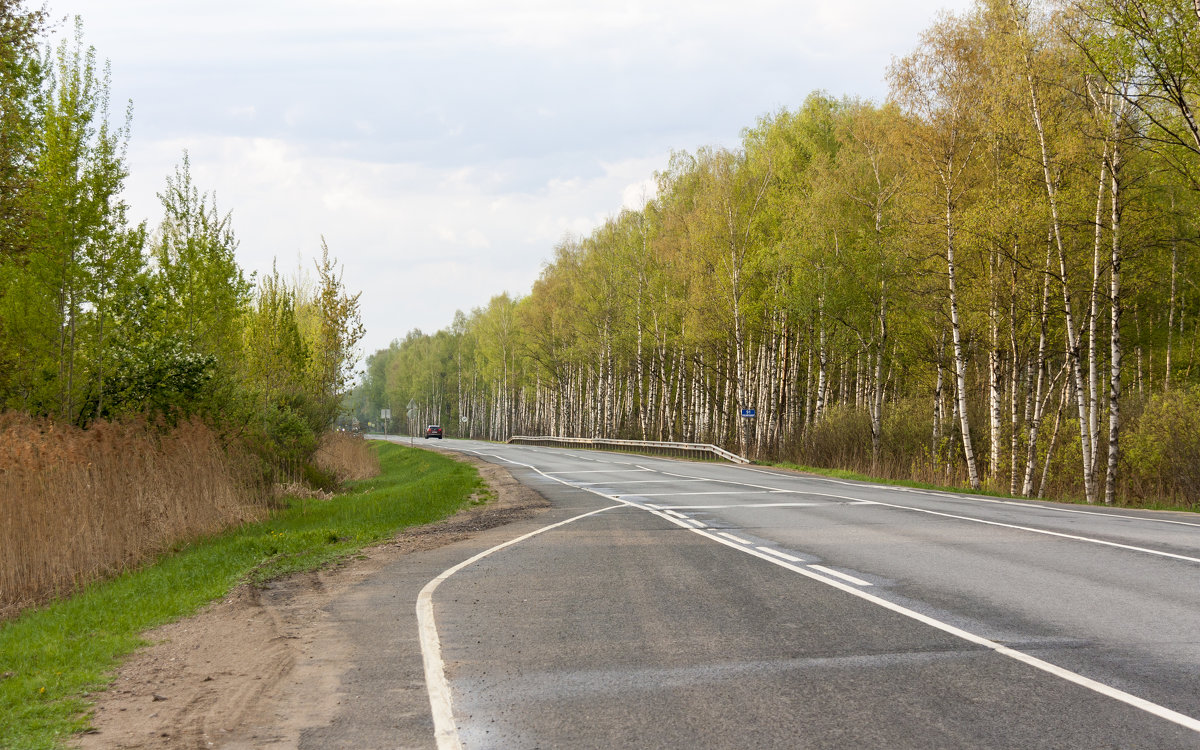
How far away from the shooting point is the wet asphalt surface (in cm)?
431

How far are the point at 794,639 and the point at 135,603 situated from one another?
6567 millimetres

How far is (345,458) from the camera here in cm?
3394

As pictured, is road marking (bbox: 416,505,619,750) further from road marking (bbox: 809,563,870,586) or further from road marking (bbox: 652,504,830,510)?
road marking (bbox: 652,504,830,510)

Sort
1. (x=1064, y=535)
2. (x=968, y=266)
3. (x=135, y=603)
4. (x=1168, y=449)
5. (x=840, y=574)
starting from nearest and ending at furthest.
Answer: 1. (x=135, y=603)
2. (x=840, y=574)
3. (x=1064, y=535)
4. (x=1168, y=449)
5. (x=968, y=266)

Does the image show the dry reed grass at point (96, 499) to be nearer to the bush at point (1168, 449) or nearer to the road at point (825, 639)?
the road at point (825, 639)

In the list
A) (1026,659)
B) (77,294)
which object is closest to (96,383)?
(77,294)

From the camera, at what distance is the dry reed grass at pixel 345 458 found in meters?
28.2

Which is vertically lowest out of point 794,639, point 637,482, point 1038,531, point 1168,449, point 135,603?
point 135,603

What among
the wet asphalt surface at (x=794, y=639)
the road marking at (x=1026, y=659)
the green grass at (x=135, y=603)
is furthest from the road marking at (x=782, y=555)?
the green grass at (x=135, y=603)

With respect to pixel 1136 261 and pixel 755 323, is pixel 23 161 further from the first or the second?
pixel 755 323

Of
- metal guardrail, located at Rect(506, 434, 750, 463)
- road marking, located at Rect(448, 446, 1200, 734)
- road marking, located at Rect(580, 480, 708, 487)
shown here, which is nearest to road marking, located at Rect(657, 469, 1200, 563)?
road marking, located at Rect(448, 446, 1200, 734)

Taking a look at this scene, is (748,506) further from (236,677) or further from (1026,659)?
(236,677)

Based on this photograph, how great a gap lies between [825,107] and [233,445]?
3258cm

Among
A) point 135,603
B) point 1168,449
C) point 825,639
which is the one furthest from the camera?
point 1168,449
